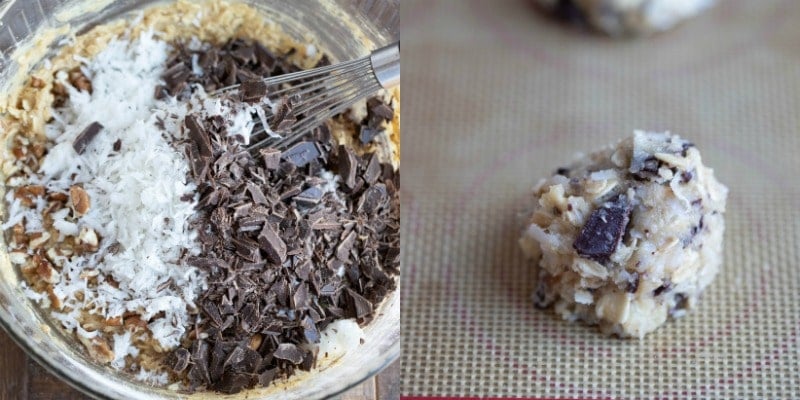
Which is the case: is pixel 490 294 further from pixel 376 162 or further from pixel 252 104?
pixel 252 104

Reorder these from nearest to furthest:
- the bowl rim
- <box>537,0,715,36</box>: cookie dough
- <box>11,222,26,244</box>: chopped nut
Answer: the bowl rim → <box>11,222,26,244</box>: chopped nut → <box>537,0,715,36</box>: cookie dough

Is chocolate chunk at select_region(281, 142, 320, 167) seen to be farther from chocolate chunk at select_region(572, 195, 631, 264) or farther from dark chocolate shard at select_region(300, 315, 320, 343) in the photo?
chocolate chunk at select_region(572, 195, 631, 264)

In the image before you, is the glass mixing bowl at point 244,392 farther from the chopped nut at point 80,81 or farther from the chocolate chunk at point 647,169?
the chocolate chunk at point 647,169

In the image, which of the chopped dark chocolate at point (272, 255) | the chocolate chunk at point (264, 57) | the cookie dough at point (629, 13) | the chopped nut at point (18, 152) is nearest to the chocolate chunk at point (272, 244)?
the chopped dark chocolate at point (272, 255)

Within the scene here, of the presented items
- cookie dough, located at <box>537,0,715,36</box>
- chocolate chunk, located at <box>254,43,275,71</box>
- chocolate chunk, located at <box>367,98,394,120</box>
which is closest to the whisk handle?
chocolate chunk, located at <box>367,98,394,120</box>

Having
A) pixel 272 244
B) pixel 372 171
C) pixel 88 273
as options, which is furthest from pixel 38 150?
pixel 372 171
